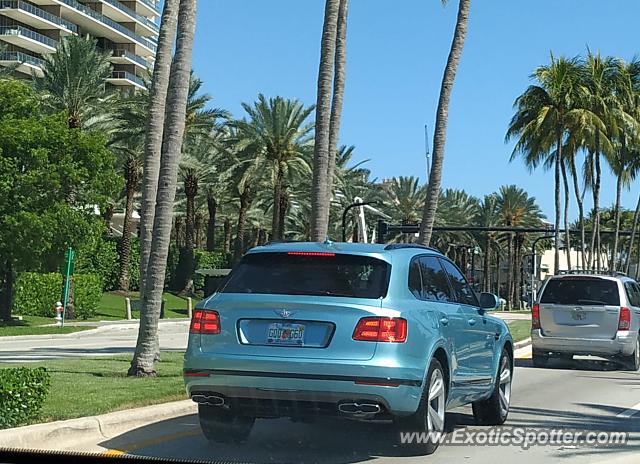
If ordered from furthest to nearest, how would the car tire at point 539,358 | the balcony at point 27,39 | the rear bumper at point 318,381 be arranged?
the balcony at point 27,39, the car tire at point 539,358, the rear bumper at point 318,381

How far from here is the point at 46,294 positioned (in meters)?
44.2

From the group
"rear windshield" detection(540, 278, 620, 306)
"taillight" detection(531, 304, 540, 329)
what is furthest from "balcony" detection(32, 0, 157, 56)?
"rear windshield" detection(540, 278, 620, 306)

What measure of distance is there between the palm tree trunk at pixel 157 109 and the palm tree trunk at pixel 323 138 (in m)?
4.04

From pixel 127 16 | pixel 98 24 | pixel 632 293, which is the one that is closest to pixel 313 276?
pixel 632 293

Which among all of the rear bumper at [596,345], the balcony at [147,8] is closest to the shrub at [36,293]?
the rear bumper at [596,345]

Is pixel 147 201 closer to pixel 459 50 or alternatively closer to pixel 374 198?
pixel 459 50

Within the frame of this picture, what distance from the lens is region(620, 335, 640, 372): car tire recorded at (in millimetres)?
18781

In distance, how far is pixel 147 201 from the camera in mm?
15859

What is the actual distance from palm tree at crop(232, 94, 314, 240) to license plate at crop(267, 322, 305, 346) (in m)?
45.4

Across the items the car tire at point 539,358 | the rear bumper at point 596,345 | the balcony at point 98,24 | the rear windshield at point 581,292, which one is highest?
the balcony at point 98,24

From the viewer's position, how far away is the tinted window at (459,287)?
10070 millimetres

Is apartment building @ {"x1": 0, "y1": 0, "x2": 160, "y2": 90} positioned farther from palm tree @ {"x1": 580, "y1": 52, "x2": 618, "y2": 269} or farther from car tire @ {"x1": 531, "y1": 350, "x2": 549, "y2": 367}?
car tire @ {"x1": 531, "y1": 350, "x2": 549, "y2": 367}

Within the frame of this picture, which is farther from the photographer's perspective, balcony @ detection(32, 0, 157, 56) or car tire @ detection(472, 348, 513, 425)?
balcony @ detection(32, 0, 157, 56)

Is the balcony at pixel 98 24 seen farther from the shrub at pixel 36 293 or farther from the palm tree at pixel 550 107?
the palm tree at pixel 550 107
